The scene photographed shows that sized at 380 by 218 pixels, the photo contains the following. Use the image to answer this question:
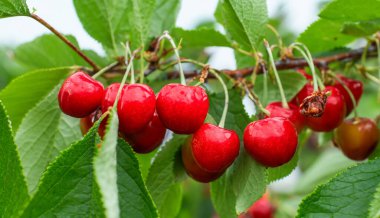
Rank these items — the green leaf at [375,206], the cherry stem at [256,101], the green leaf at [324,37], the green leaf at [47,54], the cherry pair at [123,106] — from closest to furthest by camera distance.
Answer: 1. the green leaf at [375,206]
2. the cherry pair at [123,106]
3. the cherry stem at [256,101]
4. the green leaf at [324,37]
5. the green leaf at [47,54]

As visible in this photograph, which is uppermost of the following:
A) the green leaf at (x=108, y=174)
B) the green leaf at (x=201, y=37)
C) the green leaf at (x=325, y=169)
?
the green leaf at (x=108, y=174)

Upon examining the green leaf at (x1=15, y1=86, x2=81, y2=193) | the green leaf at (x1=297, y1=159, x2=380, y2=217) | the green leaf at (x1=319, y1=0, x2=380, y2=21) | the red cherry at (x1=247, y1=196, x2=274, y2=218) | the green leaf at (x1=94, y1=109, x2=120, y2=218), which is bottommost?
the red cherry at (x1=247, y1=196, x2=274, y2=218)

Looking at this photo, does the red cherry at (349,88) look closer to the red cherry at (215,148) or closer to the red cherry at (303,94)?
the red cherry at (303,94)

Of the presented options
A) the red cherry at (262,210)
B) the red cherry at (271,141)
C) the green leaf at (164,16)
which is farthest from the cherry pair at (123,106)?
the red cherry at (262,210)

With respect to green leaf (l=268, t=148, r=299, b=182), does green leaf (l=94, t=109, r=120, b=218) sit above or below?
above

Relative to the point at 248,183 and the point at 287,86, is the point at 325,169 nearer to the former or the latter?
the point at 287,86

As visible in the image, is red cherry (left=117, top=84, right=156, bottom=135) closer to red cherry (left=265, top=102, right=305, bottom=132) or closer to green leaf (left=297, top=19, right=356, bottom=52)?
red cherry (left=265, top=102, right=305, bottom=132)

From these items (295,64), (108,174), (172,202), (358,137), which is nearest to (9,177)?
(108,174)

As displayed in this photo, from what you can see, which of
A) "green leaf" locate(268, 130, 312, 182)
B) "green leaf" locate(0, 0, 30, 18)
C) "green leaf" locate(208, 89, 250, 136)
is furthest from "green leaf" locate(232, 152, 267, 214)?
"green leaf" locate(0, 0, 30, 18)
